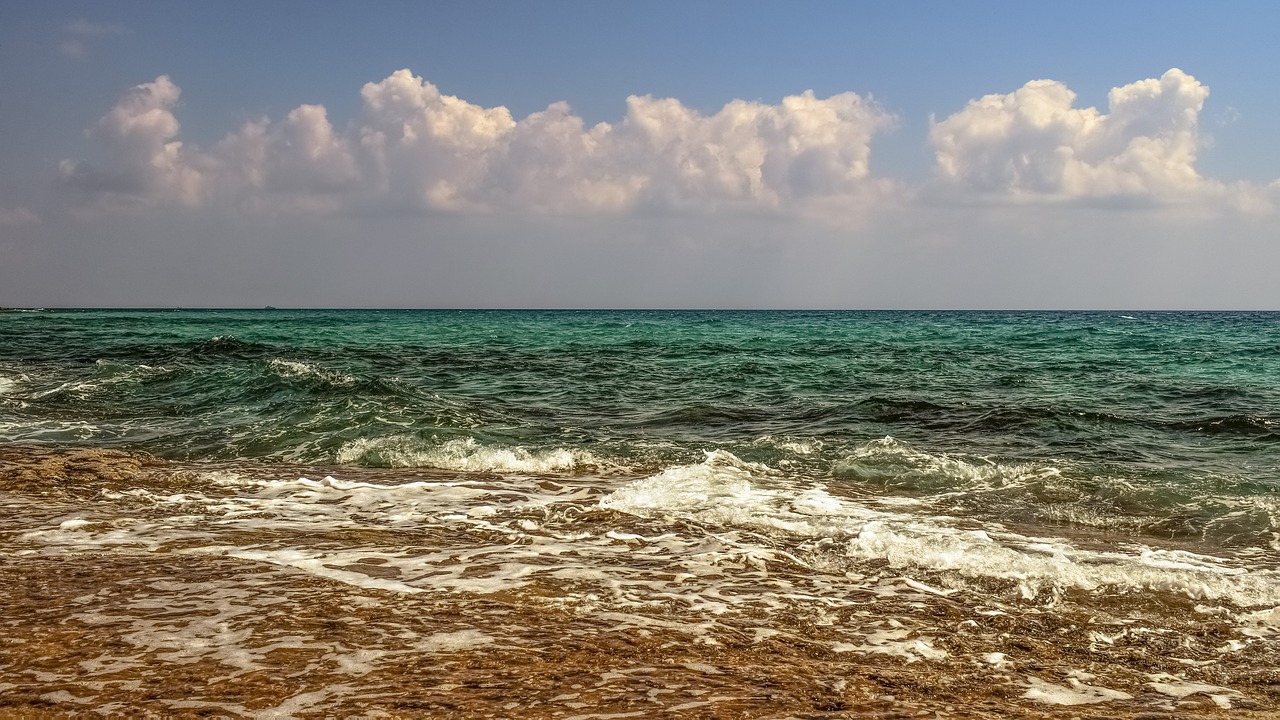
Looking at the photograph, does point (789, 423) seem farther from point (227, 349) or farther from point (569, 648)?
point (227, 349)

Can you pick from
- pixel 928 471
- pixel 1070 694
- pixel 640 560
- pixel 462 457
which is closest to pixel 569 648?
pixel 640 560

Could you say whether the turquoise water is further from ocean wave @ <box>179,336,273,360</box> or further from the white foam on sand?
the white foam on sand

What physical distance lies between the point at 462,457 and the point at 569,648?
24.5 ft

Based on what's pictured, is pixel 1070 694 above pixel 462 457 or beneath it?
above

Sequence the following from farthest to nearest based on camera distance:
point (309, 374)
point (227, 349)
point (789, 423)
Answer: point (227, 349) < point (309, 374) < point (789, 423)

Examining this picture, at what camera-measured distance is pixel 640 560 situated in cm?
663

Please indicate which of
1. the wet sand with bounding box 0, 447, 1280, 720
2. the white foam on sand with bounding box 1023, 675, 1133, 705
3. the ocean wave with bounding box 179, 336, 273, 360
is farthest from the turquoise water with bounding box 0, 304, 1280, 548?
the white foam on sand with bounding box 1023, 675, 1133, 705

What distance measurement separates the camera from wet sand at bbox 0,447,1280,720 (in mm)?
3990

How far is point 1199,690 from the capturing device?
14.5ft

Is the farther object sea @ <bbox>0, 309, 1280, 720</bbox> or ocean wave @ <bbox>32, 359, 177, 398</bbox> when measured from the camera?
ocean wave @ <bbox>32, 359, 177, 398</bbox>

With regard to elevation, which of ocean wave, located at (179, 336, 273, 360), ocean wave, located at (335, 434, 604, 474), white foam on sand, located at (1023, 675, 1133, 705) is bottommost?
ocean wave, located at (335, 434, 604, 474)

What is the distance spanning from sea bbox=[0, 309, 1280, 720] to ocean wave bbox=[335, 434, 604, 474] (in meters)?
0.06

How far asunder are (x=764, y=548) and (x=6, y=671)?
5.03 m

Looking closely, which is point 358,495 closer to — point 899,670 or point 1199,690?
point 899,670
